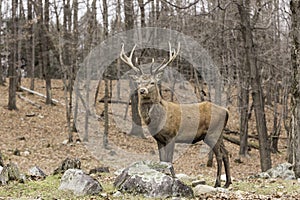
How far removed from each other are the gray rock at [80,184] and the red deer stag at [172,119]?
168 cm

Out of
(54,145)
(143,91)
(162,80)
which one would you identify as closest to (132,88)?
(162,80)

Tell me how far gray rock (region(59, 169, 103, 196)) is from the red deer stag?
168 centimetres

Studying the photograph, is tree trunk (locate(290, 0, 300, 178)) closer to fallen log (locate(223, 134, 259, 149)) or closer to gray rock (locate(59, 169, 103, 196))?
gray rock (locate(59, 169, 103, 196))

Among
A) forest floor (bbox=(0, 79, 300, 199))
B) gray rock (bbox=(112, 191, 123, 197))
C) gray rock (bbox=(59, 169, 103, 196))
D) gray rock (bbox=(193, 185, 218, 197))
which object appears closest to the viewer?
gray rock (bbox=(112, 191, 123, 197))

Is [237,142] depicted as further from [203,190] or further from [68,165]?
[203,190]

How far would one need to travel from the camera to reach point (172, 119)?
862 cm

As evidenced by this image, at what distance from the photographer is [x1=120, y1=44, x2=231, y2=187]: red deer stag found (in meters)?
8.41

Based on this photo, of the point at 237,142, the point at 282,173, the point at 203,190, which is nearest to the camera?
the point at 203,190

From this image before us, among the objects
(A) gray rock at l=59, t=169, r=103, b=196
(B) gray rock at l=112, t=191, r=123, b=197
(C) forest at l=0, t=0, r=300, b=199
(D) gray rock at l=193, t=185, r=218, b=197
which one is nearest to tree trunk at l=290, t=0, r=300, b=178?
(C) forest at l=0, t=0, r=300, b=199

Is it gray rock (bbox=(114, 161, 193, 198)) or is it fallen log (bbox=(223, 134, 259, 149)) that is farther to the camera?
fallen log (bbox=(223, 134, 259, 149))

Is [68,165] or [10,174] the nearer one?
[10,174]

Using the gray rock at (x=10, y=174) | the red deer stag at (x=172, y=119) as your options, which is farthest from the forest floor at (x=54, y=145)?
the red deer stag at (x=172, y=119)

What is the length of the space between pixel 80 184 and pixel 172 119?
7.42ft

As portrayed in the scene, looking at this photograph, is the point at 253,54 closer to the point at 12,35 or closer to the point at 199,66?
the point at 199,66
